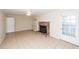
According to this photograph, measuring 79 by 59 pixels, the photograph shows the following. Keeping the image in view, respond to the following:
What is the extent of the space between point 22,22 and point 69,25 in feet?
17.9

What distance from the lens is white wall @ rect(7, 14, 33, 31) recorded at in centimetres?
883

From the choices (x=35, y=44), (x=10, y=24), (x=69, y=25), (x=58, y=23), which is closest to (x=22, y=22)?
(x=10, y=24)

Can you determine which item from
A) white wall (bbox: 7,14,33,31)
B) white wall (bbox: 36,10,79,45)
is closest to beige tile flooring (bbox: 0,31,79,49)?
white wall (bbox: 36,10,79,45)

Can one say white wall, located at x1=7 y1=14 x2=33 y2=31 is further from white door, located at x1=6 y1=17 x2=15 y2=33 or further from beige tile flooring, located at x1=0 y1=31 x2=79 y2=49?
beige tile flooring, located at x1=0 y1=31 x2=79 y2=49

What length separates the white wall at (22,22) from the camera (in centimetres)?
883

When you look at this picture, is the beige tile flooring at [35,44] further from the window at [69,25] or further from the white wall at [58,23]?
the window at [69,25]

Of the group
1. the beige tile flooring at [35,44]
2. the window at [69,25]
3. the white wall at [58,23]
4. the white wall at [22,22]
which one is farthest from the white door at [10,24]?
the window at [69,25]

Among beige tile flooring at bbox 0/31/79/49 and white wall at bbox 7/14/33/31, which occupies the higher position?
white wall at bbox 7/14/33/31

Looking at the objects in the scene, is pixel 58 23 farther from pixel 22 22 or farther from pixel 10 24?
pixel 22 22

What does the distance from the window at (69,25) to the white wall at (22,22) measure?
4.98 meters

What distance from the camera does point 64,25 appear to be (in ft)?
Answer: 15.9

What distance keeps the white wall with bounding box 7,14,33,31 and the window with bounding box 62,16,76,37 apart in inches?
196
